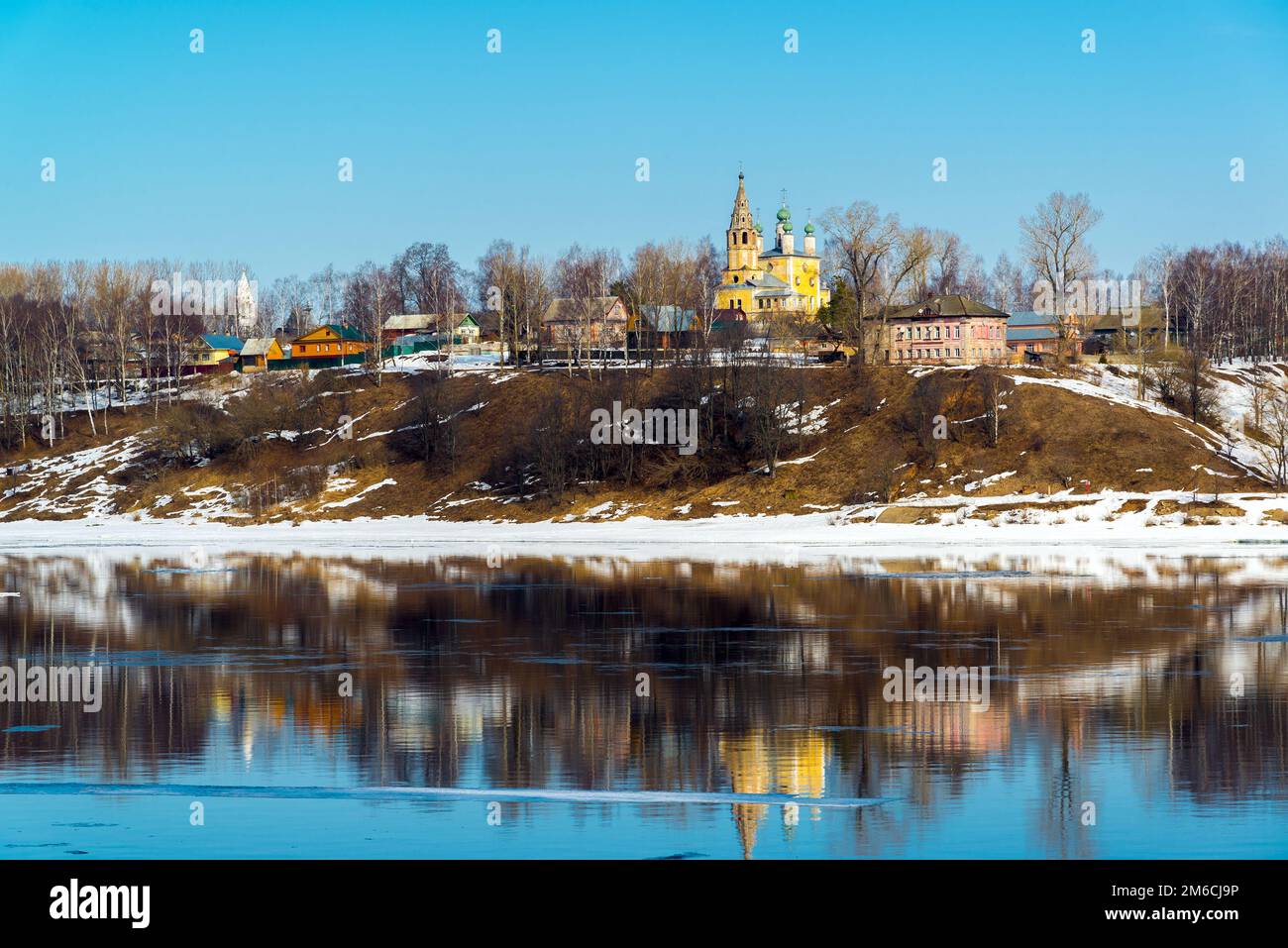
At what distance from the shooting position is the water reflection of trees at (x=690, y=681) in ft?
72.8

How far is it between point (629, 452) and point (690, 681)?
69679mm

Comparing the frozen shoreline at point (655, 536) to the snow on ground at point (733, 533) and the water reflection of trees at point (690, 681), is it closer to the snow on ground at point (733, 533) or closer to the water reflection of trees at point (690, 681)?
the snow on ground at point (733, 533)

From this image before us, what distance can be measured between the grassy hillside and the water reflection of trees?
34.4 meters

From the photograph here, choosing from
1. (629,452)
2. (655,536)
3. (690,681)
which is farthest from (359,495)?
(690,681)

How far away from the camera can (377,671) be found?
32.1 meters

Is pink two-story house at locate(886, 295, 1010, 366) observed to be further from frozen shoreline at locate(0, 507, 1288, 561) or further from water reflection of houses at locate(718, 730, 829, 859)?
water reflection of houses at locate(718, 730, 829, 859)

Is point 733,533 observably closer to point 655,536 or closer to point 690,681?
point 655,536

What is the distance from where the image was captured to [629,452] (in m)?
99.9

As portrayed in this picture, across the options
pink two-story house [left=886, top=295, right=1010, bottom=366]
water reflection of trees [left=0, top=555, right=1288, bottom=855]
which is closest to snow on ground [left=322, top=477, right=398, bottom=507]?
water reflection of trees [left=0, top=555, right=1288, bottom=855]

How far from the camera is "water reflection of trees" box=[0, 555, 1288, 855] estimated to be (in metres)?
22.2

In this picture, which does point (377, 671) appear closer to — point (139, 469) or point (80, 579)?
point (80, 579)
